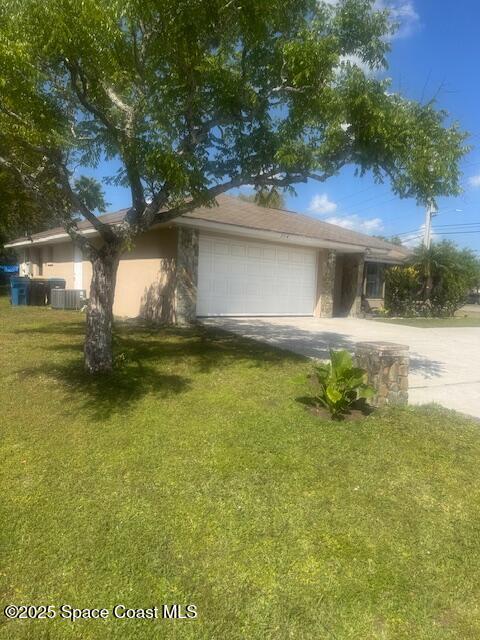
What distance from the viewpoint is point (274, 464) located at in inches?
146

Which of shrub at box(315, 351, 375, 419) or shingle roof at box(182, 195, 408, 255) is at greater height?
shingle roof at box(182, 195, 408, 255)

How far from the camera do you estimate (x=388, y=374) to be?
5.21m

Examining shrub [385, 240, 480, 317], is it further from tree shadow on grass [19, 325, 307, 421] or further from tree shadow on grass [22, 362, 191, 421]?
tree shadow on grass [22, 362, 191, 421]

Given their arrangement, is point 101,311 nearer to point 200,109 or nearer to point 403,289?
point 200,109

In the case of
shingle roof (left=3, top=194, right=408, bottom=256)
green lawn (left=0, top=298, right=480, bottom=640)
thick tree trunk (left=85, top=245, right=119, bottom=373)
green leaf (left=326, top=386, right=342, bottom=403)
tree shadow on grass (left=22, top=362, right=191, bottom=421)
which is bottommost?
green lawn (left=0, top=298, right=480, bottom=640)

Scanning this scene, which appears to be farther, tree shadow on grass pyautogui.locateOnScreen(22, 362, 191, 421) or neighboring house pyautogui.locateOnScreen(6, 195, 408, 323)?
neighboring house pyautogui.locateOnScreen(6, 195, 408, 323)

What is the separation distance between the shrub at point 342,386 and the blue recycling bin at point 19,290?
14447 millimetres

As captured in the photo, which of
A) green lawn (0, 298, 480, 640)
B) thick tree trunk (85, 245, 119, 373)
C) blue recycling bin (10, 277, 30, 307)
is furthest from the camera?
blue recycling bin (10, 277, 30, 307)

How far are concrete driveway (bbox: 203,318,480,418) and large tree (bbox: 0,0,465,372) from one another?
119 inches

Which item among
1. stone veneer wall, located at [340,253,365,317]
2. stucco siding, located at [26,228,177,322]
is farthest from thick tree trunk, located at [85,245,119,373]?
stone veneer wall, located at [340,253,365,317]

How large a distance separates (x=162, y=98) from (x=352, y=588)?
19.4ft

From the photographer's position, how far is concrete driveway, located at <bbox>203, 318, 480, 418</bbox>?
6.09 metres

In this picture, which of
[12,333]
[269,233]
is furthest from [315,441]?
[269,233]

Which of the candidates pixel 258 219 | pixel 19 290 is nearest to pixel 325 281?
pixel 258 219
